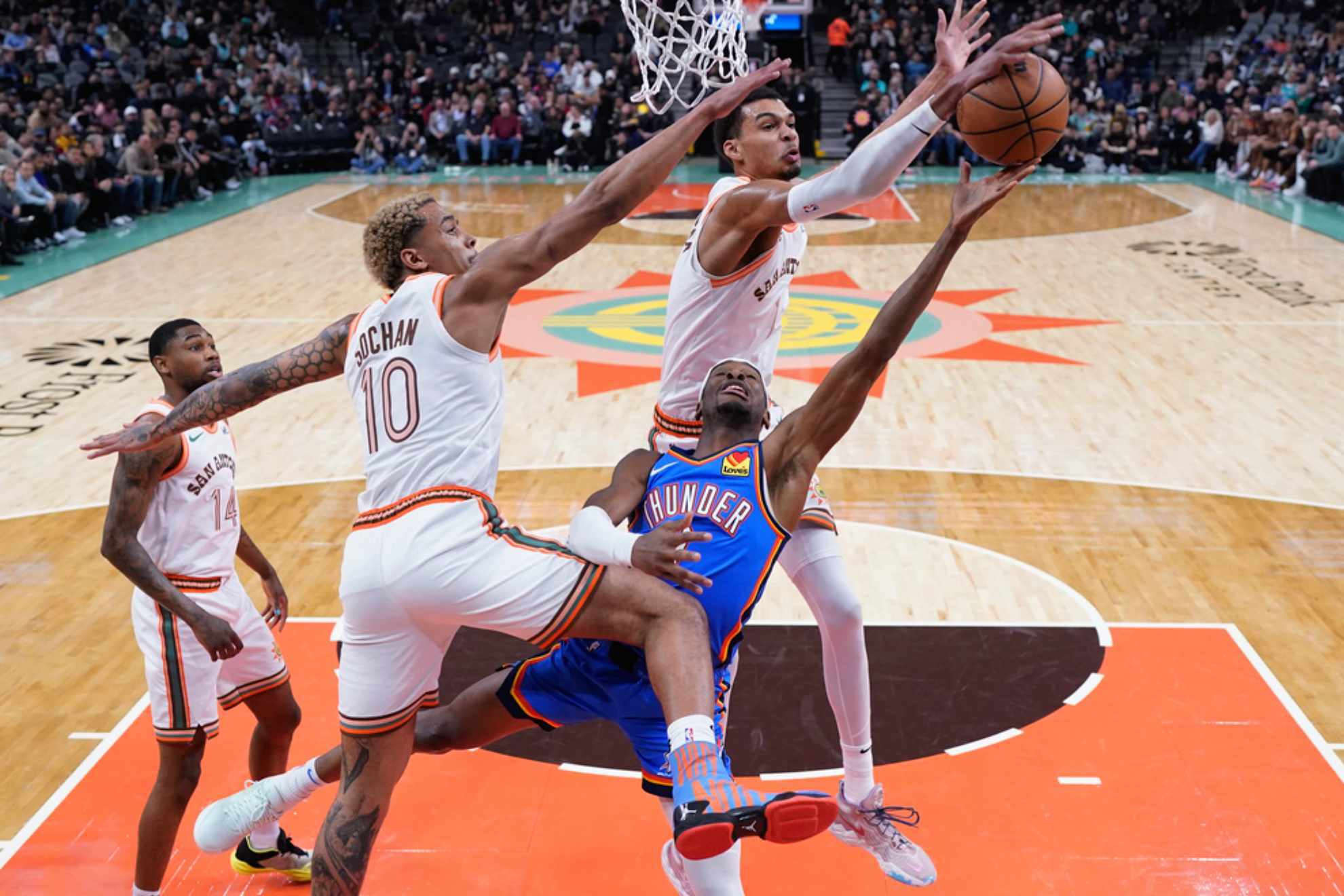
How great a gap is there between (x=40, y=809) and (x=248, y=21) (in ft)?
93.4

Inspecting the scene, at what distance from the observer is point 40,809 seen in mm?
4988

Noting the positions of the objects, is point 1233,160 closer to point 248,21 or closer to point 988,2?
point 988,2

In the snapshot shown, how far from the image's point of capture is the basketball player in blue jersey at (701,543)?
3.86 m

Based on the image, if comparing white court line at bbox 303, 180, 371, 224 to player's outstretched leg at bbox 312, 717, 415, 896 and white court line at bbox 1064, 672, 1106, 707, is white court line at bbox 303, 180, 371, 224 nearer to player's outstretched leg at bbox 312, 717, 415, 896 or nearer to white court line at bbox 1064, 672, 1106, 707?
white court line at bbox 1064, 672, 1106, 707

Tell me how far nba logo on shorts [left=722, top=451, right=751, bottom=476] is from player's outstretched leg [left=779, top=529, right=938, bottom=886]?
67cm

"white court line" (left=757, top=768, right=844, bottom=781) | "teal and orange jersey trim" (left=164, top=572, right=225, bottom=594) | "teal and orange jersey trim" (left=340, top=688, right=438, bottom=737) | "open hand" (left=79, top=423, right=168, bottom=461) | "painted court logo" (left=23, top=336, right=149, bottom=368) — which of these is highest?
"open hand" (left=79, top=423, right=168, bottom=461)

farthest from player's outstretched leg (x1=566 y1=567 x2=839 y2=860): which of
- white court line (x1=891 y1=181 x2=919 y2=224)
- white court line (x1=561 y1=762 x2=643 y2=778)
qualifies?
white court line (x1=891 y1=181 x2=919 y2=224)

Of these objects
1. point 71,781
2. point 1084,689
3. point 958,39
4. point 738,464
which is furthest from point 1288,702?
point 71,781

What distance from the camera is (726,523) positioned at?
159 inches

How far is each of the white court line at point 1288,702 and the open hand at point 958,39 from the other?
302 cm

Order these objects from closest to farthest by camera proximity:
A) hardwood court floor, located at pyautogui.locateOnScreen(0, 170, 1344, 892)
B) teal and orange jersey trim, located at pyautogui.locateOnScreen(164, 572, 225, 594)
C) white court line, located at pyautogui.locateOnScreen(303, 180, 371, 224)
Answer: teal and orange jersey trim, located at pyautogui.locateOnScreen(164, 572, 225, 594), hardwood court floor, located at pyautogui.locateOnScreen(0, 170, 1344, 892), white court line, located at pyautogui.locateOnScreen(303, 180, 371, 224)

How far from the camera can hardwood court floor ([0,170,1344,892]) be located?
589 centimetres

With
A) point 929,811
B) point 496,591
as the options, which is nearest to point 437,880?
point 496,591

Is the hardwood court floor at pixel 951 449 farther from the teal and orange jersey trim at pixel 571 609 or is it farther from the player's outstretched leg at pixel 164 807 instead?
the teal and orange jersey trim at pixel 571 609
